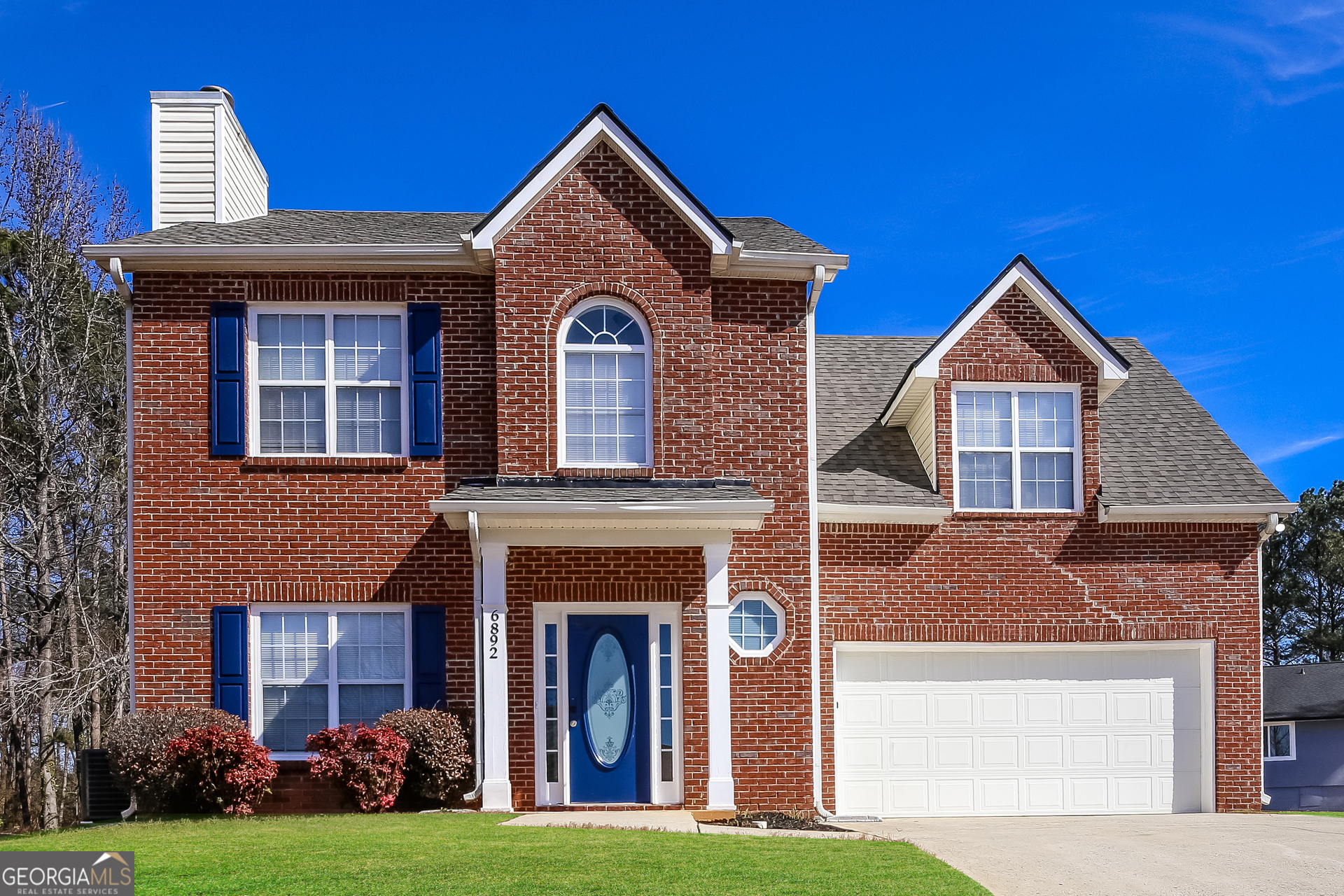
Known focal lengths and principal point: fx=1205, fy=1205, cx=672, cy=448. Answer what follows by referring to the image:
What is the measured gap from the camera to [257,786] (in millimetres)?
13344

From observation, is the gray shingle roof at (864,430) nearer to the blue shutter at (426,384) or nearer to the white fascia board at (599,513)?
the white fascia board at (599,513)

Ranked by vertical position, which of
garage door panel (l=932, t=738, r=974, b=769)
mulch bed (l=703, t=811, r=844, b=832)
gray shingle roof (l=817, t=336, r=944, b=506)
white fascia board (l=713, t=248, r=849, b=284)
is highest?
white fascia board (l=713, t=248, r=849, b=284)

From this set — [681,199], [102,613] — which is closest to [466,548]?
[681,199]

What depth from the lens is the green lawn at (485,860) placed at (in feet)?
28.9

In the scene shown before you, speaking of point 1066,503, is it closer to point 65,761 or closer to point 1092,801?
point 1092,801

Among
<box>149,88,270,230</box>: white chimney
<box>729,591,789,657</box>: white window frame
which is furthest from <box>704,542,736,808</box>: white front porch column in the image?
<box>149,88,270,230</box>: white chimney

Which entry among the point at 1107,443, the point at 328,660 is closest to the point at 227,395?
the point at 328,660

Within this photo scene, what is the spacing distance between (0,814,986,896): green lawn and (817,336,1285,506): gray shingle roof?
613 centimetres

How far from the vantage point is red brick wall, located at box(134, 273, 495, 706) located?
14312 millimetres

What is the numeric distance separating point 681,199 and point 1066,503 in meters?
6.81

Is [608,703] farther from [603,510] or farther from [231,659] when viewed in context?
[231,659]

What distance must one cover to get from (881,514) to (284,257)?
8271 millimetres

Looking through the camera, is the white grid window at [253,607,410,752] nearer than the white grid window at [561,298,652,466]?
Yes

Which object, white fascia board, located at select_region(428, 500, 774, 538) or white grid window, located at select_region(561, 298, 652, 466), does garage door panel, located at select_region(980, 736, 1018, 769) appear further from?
white grid window, located at select_region(561, 298, 652, 466)
